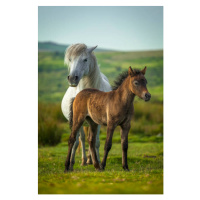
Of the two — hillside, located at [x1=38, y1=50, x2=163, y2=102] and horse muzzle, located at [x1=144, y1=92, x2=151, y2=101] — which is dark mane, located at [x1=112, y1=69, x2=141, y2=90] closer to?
horse muzzle, located at [x1=144, y1=92, x2=151, y2=101]

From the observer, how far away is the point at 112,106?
3551mm

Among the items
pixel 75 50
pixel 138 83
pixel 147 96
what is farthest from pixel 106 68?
pixel 147 96

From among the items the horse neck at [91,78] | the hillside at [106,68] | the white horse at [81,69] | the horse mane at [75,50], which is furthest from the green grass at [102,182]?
the hillside at [106,68]

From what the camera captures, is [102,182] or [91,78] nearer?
[102,182]

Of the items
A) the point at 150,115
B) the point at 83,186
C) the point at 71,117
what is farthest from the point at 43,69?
the point at 83,186

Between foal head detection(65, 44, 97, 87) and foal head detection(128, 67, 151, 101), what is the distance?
720mm

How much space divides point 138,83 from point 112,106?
1.25 ft

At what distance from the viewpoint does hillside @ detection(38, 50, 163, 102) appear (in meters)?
7.73

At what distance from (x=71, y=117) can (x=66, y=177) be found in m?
0.77

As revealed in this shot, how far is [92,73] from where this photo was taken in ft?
14.2

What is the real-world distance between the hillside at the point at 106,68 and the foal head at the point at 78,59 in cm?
335

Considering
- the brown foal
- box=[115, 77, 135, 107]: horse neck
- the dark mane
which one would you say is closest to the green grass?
the brown foal

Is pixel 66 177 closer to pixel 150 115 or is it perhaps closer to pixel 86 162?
pixel 86 162

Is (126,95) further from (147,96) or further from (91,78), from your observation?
(91,78)
